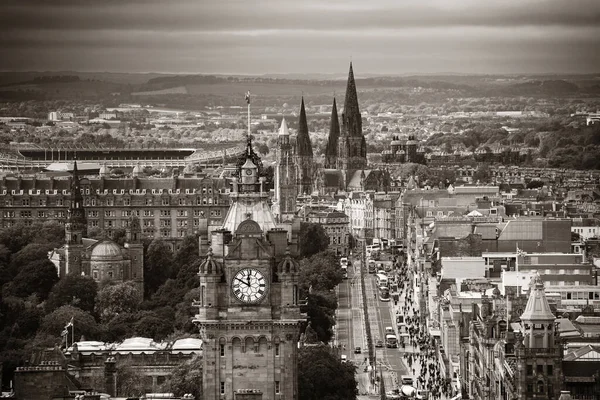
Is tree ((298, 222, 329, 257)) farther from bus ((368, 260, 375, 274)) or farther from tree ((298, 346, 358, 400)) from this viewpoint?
tree ((298, 346, 358, 400))

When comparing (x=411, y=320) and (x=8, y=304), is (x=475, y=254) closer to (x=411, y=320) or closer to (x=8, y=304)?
(x=411, y=320)

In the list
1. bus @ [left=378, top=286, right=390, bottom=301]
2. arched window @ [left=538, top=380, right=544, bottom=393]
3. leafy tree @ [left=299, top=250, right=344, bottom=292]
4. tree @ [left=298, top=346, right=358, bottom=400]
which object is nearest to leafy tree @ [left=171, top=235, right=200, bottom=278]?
leafy tree @ [left=299, top=250, right=344, bottom=292]

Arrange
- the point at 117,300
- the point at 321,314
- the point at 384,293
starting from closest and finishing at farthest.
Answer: the point at 321,314
the point at 117,300
the point at 384,293

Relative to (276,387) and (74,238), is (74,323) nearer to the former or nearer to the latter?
(74,238)

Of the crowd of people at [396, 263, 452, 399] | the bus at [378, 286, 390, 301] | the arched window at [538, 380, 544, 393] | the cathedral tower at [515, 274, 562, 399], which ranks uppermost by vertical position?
the cathedral tower at [515, 274, 562, 399]

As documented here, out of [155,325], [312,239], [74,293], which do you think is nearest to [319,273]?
[74,293]

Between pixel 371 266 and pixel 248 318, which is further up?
pixel 248 318
